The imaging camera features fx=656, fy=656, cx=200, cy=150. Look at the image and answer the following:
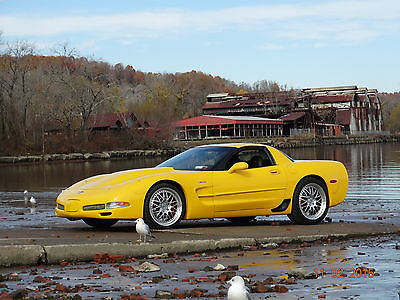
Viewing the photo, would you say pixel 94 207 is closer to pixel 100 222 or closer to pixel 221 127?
pixel 100 222

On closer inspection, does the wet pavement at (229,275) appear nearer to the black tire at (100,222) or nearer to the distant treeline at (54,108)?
the black tire at (100,222)

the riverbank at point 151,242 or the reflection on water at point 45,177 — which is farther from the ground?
the riverbank at point 151,242

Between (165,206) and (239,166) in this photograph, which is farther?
(239,166)

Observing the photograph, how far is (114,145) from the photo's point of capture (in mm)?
74875

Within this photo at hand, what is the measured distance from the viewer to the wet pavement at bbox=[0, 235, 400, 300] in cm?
635

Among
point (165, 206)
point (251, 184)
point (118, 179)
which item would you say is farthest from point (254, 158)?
point (118, 179)

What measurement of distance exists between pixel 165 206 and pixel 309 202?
2802mm

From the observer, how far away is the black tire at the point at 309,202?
38.1 ft

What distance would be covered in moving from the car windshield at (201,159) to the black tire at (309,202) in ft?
4.71

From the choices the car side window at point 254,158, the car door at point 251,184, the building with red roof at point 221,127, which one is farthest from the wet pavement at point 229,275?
the building with red roof at point 221,127

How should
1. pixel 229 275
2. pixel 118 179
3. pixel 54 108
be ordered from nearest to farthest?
pixel 229 275 → pixel 118 179 → pixel 54 108

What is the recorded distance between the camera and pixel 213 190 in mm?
10945

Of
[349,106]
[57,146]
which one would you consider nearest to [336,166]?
[57,146]

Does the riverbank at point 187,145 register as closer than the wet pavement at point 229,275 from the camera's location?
No
